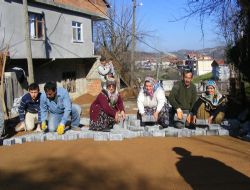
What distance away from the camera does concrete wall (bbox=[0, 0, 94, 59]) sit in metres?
17.5

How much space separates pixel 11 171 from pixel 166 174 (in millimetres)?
2132

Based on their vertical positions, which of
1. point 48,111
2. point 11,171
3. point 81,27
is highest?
point 81,27

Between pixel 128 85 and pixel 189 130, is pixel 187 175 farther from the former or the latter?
pixel 128 85

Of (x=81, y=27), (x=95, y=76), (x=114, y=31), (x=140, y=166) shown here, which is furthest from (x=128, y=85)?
(x=140, y=166)

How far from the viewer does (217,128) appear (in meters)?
8.17

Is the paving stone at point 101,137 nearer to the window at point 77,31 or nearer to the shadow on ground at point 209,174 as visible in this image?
the shadow on ground at point 209,174

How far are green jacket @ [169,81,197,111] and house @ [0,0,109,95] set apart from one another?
34.6 feet

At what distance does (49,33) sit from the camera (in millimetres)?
21156

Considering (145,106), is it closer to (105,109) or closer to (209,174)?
(105,109)

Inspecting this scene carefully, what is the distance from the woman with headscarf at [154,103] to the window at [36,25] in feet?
39.7

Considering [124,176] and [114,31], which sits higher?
[114,31]

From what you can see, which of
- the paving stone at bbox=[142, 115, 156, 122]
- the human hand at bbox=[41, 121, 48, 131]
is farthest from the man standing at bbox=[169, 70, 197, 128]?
the human hand at bbox=[41, 121, 48, 131]

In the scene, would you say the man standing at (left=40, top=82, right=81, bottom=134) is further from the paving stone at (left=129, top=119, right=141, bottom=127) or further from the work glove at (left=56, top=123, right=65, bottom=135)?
the paving stone at (left=129, top=119, right=141, bottom=127)

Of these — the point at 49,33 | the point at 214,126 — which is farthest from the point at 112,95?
the point at 49,33
